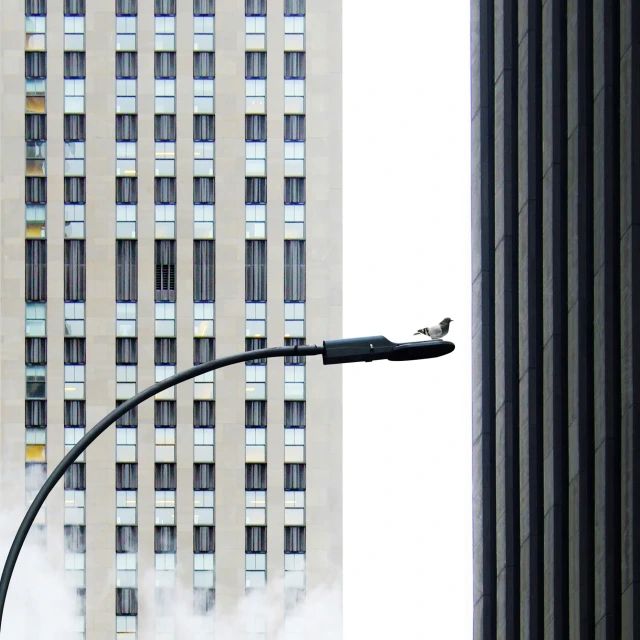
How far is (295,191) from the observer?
82.4 metres

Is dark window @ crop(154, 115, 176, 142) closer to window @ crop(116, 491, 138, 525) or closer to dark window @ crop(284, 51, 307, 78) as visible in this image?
dark window @ crop(284, 51, 307, 78)

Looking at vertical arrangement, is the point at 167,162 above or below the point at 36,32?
below

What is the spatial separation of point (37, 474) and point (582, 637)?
47.4 meters

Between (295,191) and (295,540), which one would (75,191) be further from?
(295,540)

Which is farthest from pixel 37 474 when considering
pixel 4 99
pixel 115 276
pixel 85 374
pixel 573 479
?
pixel 573 479

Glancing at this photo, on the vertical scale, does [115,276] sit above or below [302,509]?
above

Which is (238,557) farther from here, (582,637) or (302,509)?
(582,637)

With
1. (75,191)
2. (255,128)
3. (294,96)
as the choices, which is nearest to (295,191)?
(255,128)

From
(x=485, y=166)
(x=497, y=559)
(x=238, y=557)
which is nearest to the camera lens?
(x=497, y=559)

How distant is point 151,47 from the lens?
3295 inches

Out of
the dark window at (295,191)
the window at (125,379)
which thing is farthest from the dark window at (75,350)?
the dark window at (295,191)

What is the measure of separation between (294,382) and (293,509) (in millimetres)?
6735

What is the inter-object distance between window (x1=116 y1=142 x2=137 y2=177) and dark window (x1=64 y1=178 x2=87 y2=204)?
2.05 meters

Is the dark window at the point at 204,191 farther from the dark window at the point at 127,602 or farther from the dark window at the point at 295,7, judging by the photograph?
the dark window at the point at 127,602
